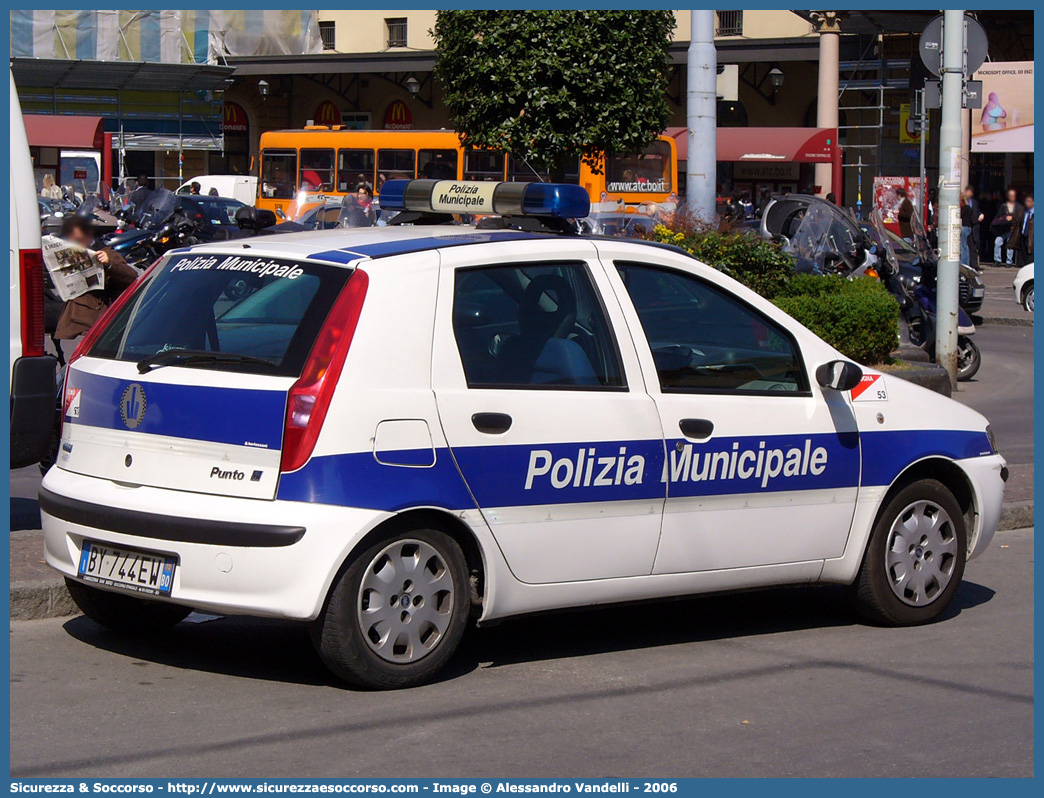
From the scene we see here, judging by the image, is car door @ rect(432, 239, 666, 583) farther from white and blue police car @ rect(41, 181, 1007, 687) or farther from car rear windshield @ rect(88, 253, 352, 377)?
car rear windshield @ rect(88, 253, 352, 377)

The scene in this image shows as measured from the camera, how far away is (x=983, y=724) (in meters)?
4.95

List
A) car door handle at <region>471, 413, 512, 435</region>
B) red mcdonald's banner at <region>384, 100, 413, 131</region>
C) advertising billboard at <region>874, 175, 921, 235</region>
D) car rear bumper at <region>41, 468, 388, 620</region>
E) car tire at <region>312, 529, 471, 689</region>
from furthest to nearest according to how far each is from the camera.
Answer: red mcdonald's banner at <region>384, 100, 413, 131</region> < advertising billboard at <region>874, 175, 921, 235</region> < car door handle at <region>471, 413, 512, 435</region> < car tire at <region>312, 529, 471, 689</region> < car rear bumper at <region>41, 468, 388, 620</region>

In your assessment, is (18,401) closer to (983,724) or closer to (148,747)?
(148,747)

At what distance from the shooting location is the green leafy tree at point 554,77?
629 inches

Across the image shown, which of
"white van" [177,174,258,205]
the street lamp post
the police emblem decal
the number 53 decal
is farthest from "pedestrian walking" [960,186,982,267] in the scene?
the police emblem decal

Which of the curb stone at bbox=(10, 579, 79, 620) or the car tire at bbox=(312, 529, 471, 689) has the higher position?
the car tire at bbox=(312, 529, 471, 689)

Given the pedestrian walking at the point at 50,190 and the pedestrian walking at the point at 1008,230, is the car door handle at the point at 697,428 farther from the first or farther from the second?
the pedestrian walking at the point at 50,190

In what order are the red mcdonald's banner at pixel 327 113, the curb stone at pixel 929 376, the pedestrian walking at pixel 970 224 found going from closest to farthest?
the curb stone at pixel 929 376 < the pedestrian walking at pixel 970 224 < the red mcdonald's banner at pixel 327 113

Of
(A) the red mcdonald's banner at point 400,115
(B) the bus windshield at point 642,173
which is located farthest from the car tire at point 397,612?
(A) the red mcdonald's banner at point 400,115

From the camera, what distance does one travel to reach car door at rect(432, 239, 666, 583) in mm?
5172

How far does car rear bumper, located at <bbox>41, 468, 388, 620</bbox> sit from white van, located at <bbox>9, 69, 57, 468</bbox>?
1633 mm

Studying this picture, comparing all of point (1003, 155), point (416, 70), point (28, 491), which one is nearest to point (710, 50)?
point (28, 491)

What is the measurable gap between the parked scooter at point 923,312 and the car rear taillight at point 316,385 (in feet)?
38.4

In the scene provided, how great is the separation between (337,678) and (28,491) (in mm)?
4316
